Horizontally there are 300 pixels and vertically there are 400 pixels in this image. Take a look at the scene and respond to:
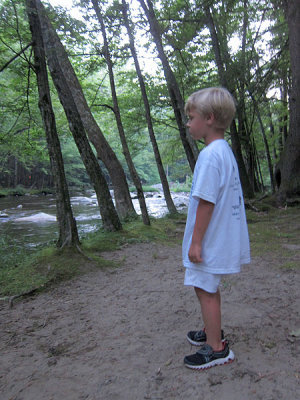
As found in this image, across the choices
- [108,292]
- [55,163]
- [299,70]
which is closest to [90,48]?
[55,163]

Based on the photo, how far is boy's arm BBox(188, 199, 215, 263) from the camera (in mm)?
1653

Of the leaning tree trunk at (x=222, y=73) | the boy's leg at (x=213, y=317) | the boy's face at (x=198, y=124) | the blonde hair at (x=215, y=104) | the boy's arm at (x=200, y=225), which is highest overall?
the leaning tree trunk at (x=222, y=73)

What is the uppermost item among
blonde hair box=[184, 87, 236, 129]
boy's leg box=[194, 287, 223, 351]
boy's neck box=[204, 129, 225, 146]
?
blonde hair box=[184, 87, 236, 129]

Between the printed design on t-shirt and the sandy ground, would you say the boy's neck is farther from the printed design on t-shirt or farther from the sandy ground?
the sandy ground

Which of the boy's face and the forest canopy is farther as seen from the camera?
the forest canopy

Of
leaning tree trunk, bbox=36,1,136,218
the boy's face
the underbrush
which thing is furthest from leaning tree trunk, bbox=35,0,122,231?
the boy's face

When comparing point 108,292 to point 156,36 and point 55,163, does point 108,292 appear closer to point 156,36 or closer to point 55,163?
point 55,163

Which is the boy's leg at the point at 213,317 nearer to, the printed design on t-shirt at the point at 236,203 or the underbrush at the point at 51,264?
the printed design on t-shirt at the point at 236,203

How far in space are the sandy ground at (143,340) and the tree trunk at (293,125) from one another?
19.3 ft

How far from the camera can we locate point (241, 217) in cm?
177

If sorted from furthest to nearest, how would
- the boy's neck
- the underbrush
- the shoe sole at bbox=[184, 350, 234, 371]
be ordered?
the underbrush
the boy's neck
the shoe sole at bbox=[184, 350, 234, 371]

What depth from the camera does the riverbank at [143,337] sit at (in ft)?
5.16

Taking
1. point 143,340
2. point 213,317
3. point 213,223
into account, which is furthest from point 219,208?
point 143,340

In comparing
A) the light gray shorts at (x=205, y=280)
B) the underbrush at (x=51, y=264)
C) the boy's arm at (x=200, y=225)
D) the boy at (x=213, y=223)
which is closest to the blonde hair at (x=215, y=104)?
the boy at (x=213, y=223)
